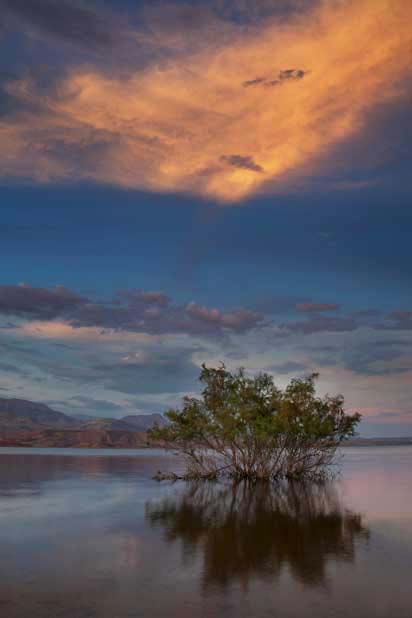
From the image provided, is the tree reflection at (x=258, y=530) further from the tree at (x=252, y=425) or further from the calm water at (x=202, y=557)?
the tree at (x=252, y=425)

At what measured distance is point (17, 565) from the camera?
48.2ft

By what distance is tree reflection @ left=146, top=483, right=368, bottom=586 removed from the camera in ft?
48.7

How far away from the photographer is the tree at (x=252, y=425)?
134 feet

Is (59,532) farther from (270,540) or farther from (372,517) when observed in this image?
(372,517)

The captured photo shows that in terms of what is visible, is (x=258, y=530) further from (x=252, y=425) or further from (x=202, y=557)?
(x=252, y=425)

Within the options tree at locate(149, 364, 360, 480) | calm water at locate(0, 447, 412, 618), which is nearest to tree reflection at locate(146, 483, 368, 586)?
calm water at locate(0, 447, 412, 618)

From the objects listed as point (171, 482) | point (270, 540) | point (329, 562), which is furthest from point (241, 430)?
point (329, 562)

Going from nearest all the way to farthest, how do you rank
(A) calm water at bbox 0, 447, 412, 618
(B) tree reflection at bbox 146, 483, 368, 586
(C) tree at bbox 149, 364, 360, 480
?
1. (A) calm water at bbox 0, 447, 412, 618
2. (B) tree reflection at bbox 146, 483, 368, 586
3. (C) tree at bbox 149, 364, 360, 480

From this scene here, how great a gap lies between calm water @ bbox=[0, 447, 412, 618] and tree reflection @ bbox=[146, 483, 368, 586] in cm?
4

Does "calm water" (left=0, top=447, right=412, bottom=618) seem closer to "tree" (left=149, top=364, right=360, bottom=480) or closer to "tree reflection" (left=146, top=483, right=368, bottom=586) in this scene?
"tree reflection" (left=146, top=483, right=368, bottom=586)

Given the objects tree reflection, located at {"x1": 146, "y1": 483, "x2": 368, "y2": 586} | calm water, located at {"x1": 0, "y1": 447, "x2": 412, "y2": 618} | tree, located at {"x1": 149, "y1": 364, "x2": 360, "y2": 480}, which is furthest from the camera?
tree, located at {"x1": 149, "y1": 364, "x2": 360, "y2": 480}

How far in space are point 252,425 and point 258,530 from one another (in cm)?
1978

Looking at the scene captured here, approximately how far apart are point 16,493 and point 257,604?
23259mm

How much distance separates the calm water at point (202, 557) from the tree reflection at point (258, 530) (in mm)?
44
